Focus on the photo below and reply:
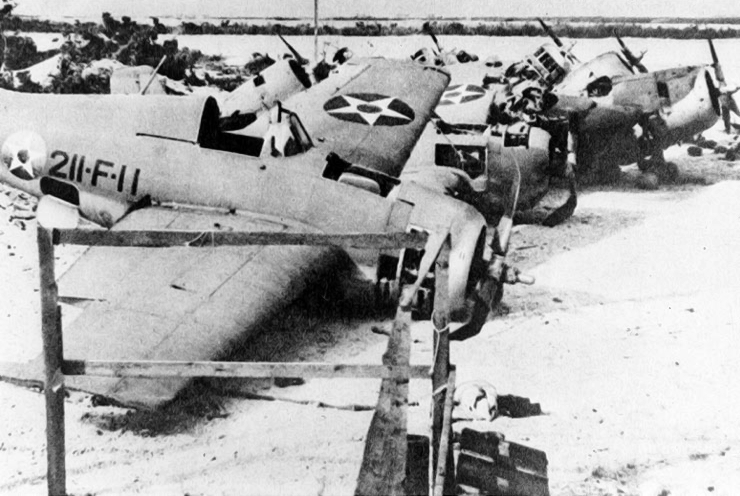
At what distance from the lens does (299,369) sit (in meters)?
3.33

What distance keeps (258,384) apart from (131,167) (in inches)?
111

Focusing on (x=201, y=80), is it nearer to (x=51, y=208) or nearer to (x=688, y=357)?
(x=51, y=208)

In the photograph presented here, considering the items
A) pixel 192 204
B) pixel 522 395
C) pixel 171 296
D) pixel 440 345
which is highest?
pixel 440 345

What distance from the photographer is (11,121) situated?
801 centimetres

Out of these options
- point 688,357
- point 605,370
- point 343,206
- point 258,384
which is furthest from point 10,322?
point 688,357

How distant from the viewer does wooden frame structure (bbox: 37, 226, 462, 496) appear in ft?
10.2

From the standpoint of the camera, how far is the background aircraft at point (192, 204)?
5.29 m

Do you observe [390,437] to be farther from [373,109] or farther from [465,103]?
[465,103]

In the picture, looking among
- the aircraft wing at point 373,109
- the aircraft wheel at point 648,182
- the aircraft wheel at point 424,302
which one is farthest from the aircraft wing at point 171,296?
the aircraft wheel at point 648,182

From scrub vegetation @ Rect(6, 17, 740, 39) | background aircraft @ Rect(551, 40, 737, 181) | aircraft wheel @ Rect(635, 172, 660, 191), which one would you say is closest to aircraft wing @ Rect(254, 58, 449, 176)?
background aircraft @ Rect(551, 40, 737, 181)

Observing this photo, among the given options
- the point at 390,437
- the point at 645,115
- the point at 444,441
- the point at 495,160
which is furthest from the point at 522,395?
the point at 645,115

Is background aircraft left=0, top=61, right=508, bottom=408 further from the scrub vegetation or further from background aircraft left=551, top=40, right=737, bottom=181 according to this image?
the scrub vegetation

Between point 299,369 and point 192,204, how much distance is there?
13.1 feet

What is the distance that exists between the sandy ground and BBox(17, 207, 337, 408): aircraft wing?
0.30 m
